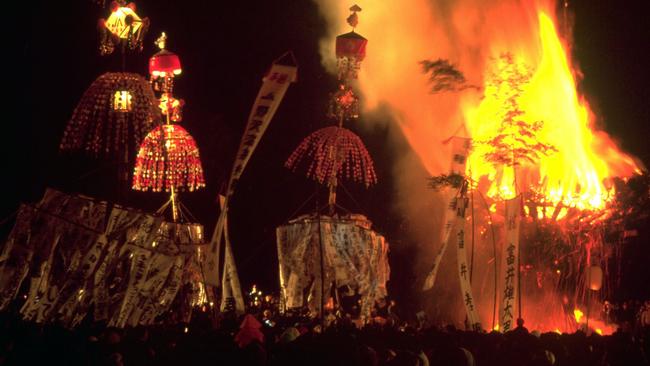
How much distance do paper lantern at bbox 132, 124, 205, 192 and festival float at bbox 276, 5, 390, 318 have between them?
2.47m

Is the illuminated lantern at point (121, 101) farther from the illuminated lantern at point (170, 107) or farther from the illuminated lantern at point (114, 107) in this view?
the illuminated lantern at point (170, 107)

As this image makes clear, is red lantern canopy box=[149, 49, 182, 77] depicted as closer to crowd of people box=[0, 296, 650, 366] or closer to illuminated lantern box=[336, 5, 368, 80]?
illuminated lantern box=[336, 5, 368, 80]

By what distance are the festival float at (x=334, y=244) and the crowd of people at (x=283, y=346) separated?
84.8 inches

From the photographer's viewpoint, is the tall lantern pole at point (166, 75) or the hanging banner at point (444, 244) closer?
the tall lantern pole at point (166, 75)

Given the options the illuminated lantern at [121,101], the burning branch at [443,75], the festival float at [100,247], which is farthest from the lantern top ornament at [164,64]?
the burning branch at [443,75]

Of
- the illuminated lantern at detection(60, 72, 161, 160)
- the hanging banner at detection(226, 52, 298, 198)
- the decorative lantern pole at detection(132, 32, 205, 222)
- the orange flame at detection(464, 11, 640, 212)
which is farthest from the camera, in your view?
the orange flame at detection(464, 11, 640, 212)

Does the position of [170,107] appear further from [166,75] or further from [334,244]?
[334,244]

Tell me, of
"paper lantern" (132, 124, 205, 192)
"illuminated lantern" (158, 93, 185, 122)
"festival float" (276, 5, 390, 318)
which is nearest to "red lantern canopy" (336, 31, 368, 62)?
"festival float" (276, 5, 390, 318)

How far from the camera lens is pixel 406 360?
8414 millimetres

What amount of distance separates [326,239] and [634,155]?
56.6 ft

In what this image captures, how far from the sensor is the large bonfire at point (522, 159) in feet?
91.5

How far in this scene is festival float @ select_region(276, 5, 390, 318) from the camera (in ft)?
62.2

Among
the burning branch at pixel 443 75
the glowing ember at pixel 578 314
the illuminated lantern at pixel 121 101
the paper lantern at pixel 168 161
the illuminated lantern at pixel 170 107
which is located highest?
the burning branch at pixel 443 75

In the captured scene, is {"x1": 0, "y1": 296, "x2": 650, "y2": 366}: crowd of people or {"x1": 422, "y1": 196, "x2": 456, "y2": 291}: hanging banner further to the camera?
{"x1": 422, "y1": 196, "x2": 456, "y2": 291}: hanging banner
